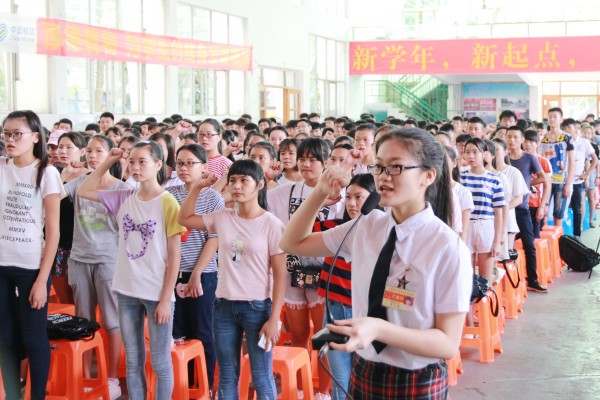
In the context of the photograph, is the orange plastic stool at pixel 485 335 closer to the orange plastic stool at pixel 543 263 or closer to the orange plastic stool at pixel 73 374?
the orange plastic stool at pixel 543 263

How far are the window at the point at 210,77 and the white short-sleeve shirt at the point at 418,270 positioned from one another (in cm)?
1358

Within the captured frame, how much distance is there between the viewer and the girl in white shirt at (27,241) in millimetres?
3596

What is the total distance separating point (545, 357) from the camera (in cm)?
508

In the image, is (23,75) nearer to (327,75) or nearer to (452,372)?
(452,372)

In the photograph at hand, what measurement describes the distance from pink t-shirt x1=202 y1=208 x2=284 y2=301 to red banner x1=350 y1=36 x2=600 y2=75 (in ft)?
53.5

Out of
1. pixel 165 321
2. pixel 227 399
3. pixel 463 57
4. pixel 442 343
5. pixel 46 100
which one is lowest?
pixel 227 399

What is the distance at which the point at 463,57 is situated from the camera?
19.1 m

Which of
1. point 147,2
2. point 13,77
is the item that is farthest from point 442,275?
point 147,2

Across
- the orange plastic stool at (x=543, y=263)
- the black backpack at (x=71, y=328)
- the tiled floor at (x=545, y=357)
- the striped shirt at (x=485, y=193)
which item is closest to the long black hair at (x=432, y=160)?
the black backpack at (x=71, y=328)

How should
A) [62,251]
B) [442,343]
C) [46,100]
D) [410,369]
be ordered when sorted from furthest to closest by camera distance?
[46,100]
[62,251]
[410,369]
[442,343]

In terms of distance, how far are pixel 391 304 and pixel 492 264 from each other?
12.6ft

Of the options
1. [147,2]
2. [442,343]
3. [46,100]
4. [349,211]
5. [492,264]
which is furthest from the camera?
[147,2]

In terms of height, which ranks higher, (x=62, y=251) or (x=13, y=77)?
Result: (x=13, y=77)

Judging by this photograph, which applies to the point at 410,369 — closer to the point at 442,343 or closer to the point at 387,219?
the point at 442,343
